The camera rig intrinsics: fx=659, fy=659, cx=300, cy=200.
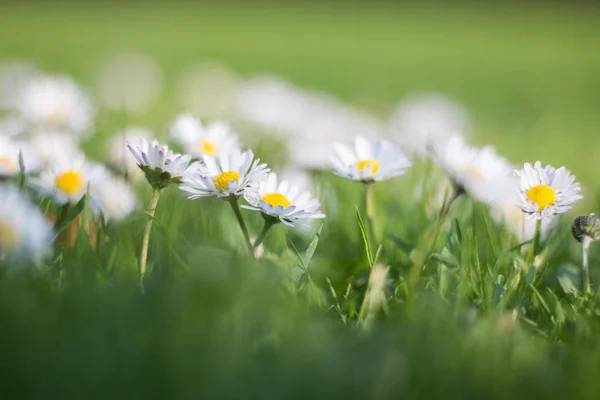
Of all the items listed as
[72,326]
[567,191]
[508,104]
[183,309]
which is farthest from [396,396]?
[508,104]

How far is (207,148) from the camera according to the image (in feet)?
4.49

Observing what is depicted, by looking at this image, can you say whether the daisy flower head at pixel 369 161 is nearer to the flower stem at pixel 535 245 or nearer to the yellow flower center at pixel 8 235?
the flower stem at pixel 535 245

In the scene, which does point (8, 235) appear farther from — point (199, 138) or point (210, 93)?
point (210, 93)

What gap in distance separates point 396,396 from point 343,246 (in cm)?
72

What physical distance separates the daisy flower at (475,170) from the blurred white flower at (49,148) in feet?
2.55

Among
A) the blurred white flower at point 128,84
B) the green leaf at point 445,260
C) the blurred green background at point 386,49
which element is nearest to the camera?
the green leaf at point 445,260

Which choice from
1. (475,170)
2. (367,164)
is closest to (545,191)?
(475,170)

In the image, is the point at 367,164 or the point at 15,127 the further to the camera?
the point at 15,127

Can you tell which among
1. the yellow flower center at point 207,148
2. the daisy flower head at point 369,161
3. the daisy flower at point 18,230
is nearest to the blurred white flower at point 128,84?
the yellow flower center at point 207,148

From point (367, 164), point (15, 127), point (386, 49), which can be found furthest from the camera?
point (386, 49)

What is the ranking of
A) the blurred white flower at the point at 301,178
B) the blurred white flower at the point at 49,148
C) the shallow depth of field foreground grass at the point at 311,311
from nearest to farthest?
1. the shallow depth of field foreground grass at the point at 311,311
2. the blurred white flower at the point at 49,148
3. the blurred white flower at the point at 301,178

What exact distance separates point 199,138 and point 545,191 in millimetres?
677

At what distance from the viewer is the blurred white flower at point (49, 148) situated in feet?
4.88

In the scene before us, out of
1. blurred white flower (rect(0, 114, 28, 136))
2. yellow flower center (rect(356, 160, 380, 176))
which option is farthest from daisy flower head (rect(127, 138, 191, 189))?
blurred white flower (rect(0, 114, 28, 136))
